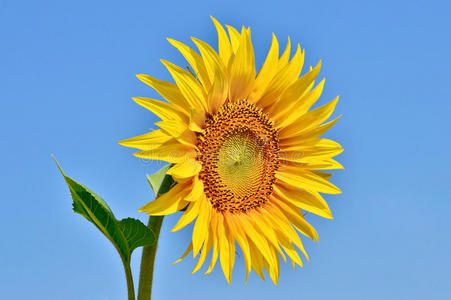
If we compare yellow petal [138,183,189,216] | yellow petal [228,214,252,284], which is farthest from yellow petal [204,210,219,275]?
yellow petal [138,183,189,216]

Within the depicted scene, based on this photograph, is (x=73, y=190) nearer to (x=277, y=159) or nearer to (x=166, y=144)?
(x=166, y=144)

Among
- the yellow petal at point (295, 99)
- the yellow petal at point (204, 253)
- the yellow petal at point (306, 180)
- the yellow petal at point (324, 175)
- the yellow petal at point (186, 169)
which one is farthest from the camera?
the yellow petal at point (324, 175)

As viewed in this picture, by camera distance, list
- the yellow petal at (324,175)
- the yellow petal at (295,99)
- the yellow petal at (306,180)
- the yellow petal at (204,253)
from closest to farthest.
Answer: the yellow petal at (204,253), the yellow petal at (295,99), the yellow petal at (306,180), the yellow petal at (324,175)

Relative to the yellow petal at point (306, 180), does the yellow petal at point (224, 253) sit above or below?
below

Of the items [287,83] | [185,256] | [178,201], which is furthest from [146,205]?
[287,83]

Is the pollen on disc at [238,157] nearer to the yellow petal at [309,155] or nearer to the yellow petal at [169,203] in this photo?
the yellow petal at [309,155]

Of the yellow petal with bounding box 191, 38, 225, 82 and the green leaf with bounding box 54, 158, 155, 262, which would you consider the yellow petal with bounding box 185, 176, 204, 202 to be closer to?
the green leaf with bounding box 54, 158, 155, 262

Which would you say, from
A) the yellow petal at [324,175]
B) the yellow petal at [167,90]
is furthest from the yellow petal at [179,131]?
the yellow petal at [324,175]

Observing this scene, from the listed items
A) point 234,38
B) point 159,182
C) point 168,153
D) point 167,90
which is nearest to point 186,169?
point 168,153
